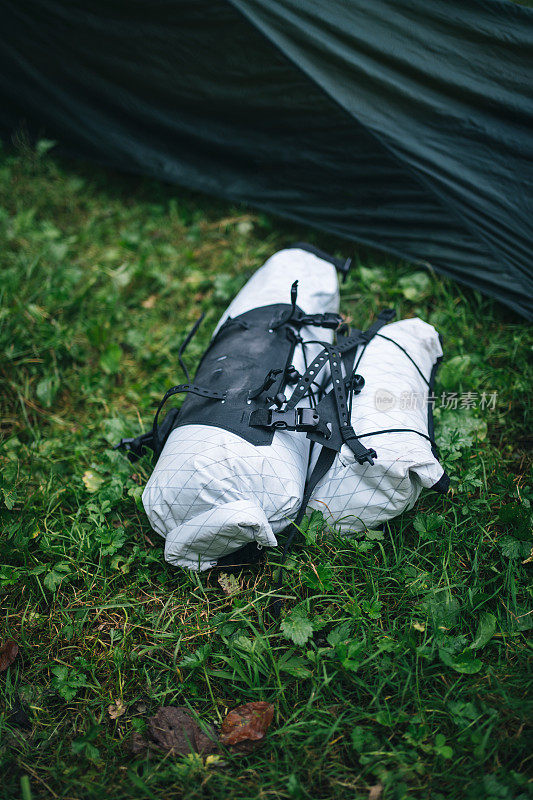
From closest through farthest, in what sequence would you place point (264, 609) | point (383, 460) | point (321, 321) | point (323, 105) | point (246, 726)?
point (246, 726) < point (383, 460) < point (264, 609) < point (321, 321) < point (323, 105)

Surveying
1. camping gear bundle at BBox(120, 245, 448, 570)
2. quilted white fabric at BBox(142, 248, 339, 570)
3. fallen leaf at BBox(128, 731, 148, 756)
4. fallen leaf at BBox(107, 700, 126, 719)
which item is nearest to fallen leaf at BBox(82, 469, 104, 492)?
camping gear bundle at BBox(120, 245, 448, 570)

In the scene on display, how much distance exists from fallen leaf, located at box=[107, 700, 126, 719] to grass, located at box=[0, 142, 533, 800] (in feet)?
0.04

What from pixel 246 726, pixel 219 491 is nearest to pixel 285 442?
pixel 219 491

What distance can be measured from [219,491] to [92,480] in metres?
0.72

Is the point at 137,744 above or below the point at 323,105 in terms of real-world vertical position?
below

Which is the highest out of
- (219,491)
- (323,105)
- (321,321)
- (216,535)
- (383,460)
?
(323,105)

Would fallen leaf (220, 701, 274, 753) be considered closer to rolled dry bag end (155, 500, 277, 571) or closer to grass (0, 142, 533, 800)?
grass (0, 142, 533, 800)

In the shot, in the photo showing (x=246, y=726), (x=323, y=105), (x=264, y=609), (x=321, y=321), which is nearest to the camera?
(x=246, y=726)

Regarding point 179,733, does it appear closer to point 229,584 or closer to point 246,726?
point 246,726

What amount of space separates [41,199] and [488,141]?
2.52 m

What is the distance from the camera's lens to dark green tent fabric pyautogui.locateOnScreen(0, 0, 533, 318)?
217 cm

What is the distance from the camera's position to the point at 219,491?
153 cm

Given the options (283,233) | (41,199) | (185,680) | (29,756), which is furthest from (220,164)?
(29,756)

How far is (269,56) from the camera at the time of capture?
243 centimetres
